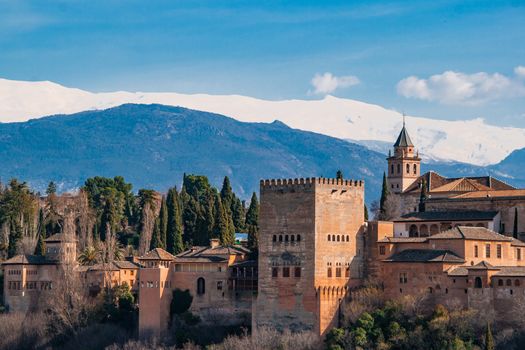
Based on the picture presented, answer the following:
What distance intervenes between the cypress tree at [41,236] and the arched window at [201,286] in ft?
57.2

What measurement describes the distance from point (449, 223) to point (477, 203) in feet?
12.6

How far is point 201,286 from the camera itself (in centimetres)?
7344

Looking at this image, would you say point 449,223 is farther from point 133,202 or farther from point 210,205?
point 133,202

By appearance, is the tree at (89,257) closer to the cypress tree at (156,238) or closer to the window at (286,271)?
the cypress tree at (156,238)

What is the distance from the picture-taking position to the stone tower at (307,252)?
6819 centimetres

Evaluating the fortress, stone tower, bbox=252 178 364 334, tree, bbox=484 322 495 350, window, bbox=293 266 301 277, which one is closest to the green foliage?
the fortress

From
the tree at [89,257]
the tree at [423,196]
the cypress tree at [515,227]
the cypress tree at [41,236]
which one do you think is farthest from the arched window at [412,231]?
the cypress tree at [41,236]

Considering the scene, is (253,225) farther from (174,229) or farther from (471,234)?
(471,234)

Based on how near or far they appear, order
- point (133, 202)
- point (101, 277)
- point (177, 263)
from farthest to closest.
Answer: point (133, 202), point (101, 277), point (177, 263)

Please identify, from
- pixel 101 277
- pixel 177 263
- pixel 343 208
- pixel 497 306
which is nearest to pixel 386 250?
pixel 343 208

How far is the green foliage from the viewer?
73.1 metres

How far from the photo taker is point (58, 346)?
78.6 meters

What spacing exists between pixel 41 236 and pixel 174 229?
9.32 meters

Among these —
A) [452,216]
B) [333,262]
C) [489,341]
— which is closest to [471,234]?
[452,216]
